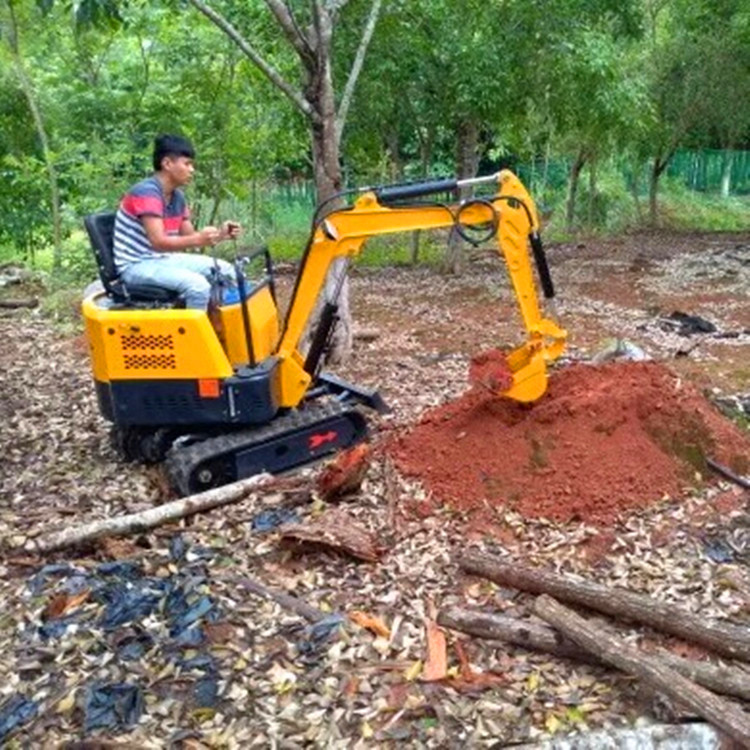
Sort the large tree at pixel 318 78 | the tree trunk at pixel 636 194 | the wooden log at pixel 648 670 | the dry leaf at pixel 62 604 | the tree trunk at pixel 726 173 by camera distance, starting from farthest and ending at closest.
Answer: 1. the tree trunk at pixel 726 173
2. the tree trunk at pixel 636 194
3. the large tree at pixel 318 78
4. the dry leaf at pixel 62 604
5. the wooden log at pixel 648 670

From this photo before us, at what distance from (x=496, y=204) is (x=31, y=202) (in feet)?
33.2

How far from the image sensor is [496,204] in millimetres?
5121

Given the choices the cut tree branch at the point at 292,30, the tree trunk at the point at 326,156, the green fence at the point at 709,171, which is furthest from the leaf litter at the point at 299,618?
the green fence at the point at 709,171

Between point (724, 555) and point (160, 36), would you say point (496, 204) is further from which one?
point (160, 36)

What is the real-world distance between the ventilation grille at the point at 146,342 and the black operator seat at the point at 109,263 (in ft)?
0.95

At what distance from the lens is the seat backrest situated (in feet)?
17.9

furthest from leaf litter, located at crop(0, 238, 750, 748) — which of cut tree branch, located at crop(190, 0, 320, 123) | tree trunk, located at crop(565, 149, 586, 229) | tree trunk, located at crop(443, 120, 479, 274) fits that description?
tree trunk, located at crop(565, 149, 586, 229)

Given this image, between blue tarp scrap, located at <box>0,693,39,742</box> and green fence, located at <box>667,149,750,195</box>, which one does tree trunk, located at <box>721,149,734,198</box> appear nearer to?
green fence, located at <box>667,149,750,195</box>

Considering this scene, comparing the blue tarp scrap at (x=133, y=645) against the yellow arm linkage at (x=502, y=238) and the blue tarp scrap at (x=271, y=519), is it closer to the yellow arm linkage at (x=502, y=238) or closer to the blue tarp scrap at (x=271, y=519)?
the blue tarp scrap at (x=271, y=519)

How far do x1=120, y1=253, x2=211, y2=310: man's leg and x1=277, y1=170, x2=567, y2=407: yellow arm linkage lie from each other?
0.57m

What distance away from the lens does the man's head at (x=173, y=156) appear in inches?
207

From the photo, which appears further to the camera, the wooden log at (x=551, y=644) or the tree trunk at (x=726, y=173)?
the tree trunk at (x=726, y=173)

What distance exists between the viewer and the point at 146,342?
5.15 meters

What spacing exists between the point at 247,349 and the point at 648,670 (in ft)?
9.66
